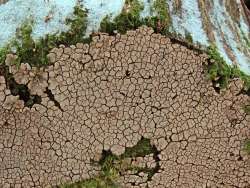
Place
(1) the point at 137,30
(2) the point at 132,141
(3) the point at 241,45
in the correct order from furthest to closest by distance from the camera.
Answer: (3) the point at 241,45, (2) the point at 132,141, (1) the point at 137,30

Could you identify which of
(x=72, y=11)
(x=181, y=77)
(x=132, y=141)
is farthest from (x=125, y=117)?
(x=72, y=11)

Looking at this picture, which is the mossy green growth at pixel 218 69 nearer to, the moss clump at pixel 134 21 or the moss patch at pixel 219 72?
the moss patch at pixel 219 72

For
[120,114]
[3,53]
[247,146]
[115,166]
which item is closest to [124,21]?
[120,114]

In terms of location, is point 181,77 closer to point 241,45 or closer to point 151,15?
point 151,15

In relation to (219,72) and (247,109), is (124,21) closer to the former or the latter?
(219,72)

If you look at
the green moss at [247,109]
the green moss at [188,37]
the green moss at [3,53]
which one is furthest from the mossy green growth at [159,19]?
the green moss at [3,53]
